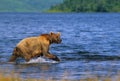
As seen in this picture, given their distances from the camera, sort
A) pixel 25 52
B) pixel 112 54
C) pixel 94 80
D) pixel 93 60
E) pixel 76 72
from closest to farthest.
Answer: pixel 94 80
pixel 76 72
pixel 25 52
pixel 93 60
pixel 112 54

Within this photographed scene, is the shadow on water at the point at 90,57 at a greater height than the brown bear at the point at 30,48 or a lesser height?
lesser

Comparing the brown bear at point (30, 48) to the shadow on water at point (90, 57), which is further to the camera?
the shadow on water at point (90, 57)

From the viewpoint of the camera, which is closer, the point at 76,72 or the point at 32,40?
the point at 76,72

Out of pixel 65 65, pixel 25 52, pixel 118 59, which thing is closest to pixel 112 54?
pixel 118 59

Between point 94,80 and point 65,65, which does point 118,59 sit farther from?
point 94,80

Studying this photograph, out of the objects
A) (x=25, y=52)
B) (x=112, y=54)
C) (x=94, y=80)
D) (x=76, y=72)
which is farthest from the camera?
(x=112, y=54)

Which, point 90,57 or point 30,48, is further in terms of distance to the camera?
point 90,57

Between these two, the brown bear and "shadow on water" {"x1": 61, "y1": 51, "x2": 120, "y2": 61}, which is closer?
the brown bear

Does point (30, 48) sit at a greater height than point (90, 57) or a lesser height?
greater

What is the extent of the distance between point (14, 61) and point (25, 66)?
1125 mm

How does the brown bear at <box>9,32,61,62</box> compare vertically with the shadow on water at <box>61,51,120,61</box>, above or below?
above

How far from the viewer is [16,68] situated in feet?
76.4

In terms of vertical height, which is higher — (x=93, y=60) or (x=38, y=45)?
(x=38, y=45)

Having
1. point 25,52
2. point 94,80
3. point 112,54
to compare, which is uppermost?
point 94,80
